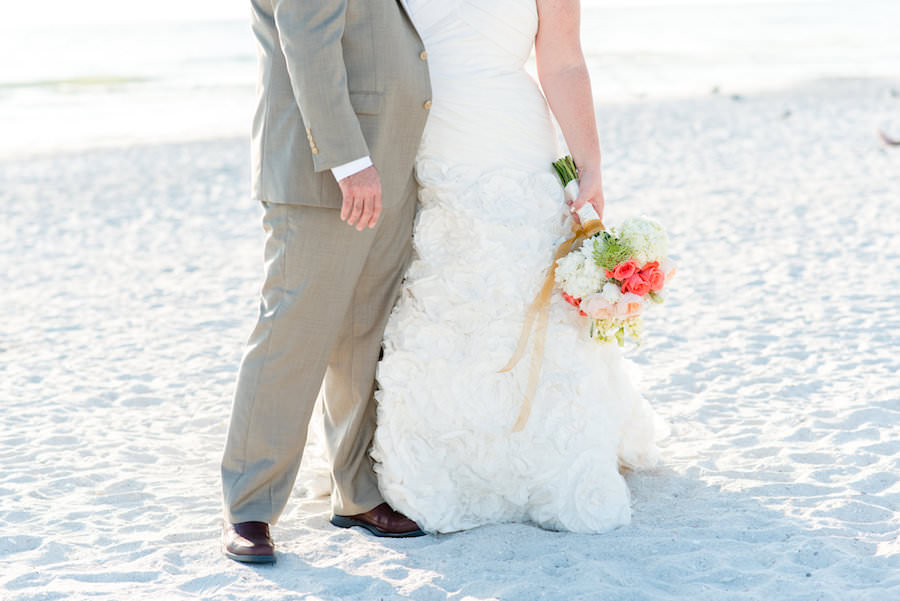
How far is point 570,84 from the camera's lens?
10.4 ft

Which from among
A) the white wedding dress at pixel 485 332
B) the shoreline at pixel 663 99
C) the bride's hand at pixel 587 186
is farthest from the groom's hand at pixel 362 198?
the shoreline at pixel 663 99

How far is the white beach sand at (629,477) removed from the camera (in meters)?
2.84

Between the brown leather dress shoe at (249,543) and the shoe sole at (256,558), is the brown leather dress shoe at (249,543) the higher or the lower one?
the higher one

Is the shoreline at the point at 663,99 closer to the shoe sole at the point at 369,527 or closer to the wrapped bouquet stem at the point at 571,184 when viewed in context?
the wrapped bouquet stem at the point at 571,184

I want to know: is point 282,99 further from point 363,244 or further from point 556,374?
point 556,374

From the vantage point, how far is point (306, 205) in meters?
2.81

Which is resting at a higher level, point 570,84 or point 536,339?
point 570,84

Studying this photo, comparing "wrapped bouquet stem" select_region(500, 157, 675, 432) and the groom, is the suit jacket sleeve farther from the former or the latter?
"wrapped bouquet stem" select_region(500, 157, 675, 432)

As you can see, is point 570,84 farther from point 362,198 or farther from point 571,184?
point 362,198

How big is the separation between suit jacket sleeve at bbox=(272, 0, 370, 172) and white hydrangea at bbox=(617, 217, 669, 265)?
0.90 metres

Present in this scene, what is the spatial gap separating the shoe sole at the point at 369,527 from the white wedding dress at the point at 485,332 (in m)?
0.05

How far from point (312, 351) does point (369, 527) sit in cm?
64

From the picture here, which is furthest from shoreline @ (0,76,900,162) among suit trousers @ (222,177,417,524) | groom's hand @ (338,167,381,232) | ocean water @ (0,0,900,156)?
groom's hand @ (338,167,381,232)

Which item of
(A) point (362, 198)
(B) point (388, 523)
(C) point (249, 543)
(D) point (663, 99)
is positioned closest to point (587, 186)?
(A) point (362, 198)
